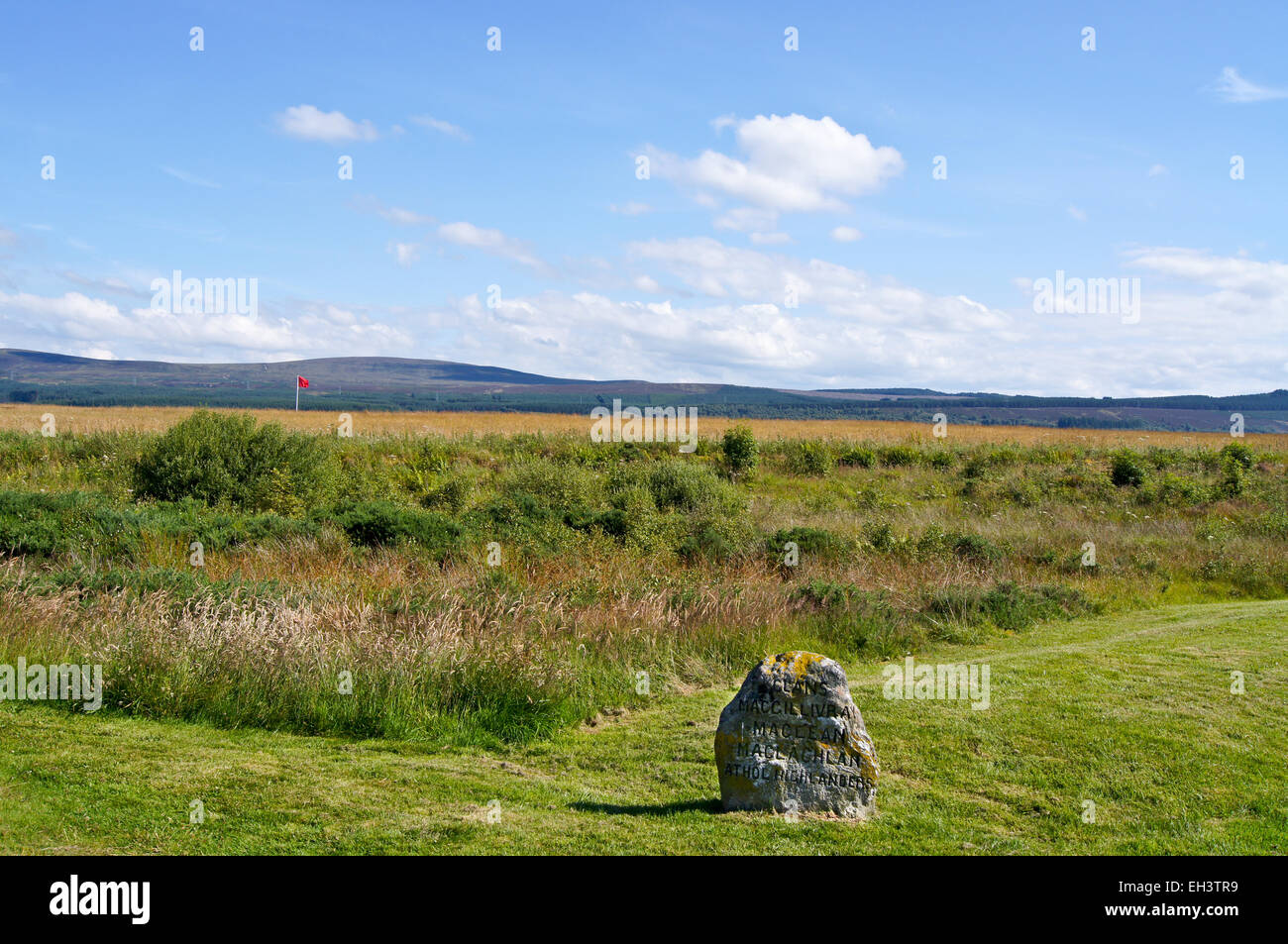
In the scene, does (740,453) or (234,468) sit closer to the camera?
(234,468)

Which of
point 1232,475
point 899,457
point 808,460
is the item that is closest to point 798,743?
point 808,460

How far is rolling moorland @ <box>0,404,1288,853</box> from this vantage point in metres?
5.52

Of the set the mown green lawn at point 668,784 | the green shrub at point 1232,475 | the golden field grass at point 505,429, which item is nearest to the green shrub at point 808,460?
the golden field grass at point 505,429

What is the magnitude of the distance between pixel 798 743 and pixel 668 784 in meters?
1.39

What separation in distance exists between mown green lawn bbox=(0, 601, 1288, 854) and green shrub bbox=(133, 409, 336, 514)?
1562 cm

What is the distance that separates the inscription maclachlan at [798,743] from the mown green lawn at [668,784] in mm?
182

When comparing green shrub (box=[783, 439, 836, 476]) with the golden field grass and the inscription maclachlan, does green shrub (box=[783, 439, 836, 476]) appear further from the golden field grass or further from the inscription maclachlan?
the inscription maclachlan

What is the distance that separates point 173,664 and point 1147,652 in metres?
10.1

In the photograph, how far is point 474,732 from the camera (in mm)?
7734

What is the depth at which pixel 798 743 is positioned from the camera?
217 inches

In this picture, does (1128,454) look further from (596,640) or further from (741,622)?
(596,640)

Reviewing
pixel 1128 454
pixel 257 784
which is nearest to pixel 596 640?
pixel 257 784

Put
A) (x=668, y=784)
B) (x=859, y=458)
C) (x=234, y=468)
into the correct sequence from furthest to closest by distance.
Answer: (x=859, y=458) → (x=234, y=468) → (x=668, y=784)

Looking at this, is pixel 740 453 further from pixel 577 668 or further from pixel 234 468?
pixel 577 668
